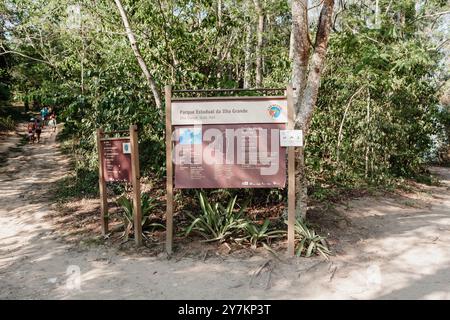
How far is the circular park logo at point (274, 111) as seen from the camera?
5.21m

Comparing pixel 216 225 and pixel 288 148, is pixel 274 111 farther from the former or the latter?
pixel 216 225

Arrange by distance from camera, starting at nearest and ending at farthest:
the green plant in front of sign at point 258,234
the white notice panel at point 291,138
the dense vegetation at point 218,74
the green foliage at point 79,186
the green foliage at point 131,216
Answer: the white notice panel at point 291,138, the green plant in front of sign at point 258,234, the green foliage at point 131,216, the dense vegetation at point 218,74, the green foliage at point 79,186

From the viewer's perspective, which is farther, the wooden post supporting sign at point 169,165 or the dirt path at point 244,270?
the wooden post supporting sign at point 169,165

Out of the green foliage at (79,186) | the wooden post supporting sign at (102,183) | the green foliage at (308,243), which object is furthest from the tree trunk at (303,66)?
the green foliage at (79,186)

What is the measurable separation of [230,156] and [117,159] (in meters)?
1.83

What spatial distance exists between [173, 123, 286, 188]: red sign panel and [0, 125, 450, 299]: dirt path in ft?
3.47

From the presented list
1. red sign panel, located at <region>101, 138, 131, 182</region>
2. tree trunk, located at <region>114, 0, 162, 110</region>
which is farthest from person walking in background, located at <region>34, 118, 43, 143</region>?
red sign panel, located at <region>101, 138, 131, 182</region>

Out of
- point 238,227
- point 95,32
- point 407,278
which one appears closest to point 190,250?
point 238,227

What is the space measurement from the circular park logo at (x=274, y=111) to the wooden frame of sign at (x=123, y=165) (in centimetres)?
197

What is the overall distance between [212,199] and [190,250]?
2117 millimetres

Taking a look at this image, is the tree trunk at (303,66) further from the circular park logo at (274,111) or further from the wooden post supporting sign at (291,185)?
the circular park logo at (274,111)

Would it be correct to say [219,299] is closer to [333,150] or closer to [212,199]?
[212,199]

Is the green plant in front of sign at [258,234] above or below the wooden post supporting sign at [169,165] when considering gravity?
below

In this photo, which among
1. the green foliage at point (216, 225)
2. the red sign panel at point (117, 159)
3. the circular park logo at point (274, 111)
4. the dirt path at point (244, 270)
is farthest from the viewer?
the red sign panel at point (117, 159)
